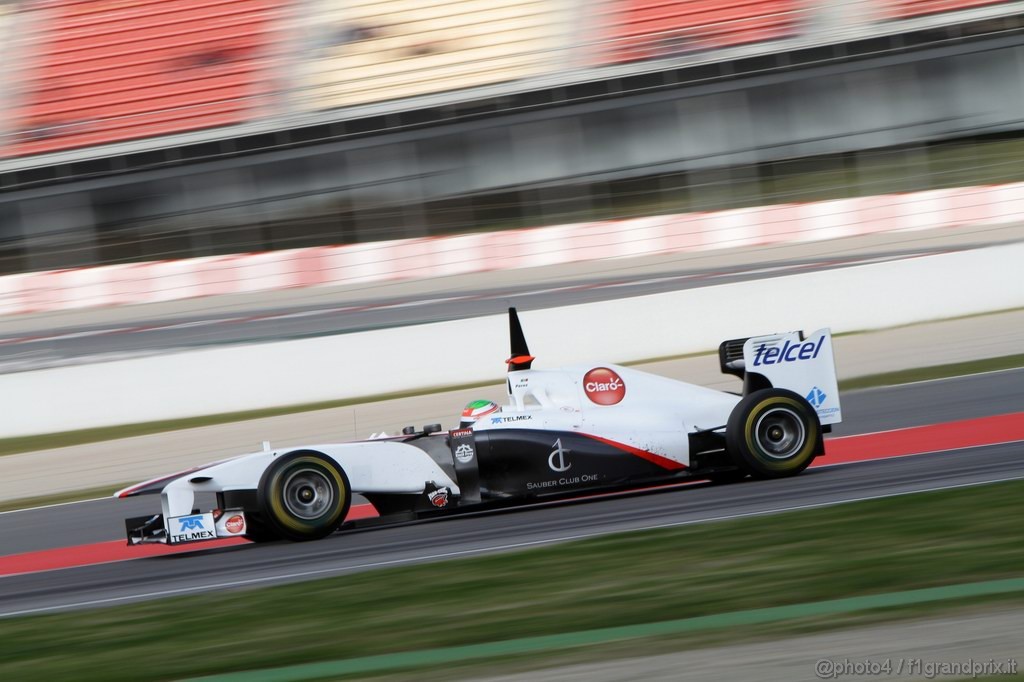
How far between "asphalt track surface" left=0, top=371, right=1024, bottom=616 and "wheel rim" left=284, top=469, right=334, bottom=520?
21 centimetres

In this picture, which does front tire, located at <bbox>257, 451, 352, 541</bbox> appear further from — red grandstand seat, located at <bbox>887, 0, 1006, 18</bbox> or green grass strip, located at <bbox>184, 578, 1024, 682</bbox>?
red grandstand seat, located at <bbox>887, 0, 1006, 18</bbox>

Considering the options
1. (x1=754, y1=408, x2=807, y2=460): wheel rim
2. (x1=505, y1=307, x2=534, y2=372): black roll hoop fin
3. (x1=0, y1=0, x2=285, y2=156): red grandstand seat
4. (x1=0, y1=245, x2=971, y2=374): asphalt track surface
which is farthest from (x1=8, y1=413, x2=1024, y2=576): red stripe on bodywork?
(x1=0, y1=0, x2=285, y2=156): red grandstand seat

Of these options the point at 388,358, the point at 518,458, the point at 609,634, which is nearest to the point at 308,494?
the point at 518,458

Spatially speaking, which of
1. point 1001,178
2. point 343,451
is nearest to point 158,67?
point 1001,178

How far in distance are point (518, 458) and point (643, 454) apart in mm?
769

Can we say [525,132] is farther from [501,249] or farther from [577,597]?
[577,597]

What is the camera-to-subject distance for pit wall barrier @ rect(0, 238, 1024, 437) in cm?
1382

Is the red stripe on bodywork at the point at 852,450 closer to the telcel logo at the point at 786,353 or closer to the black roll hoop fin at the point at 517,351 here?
the black roll hoop fin at the point at 517,351

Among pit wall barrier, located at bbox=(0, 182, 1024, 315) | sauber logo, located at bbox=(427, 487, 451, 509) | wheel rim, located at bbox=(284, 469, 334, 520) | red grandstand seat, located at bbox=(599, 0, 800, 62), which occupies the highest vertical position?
red grandstand seat, located at bbox=(599, 0, 800, 62)

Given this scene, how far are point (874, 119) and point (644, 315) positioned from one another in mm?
10416

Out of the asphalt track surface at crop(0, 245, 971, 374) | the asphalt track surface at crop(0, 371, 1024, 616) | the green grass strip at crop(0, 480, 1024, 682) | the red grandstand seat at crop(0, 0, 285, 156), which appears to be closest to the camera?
the green grass strip at crop(0, 480, 1024, 682)

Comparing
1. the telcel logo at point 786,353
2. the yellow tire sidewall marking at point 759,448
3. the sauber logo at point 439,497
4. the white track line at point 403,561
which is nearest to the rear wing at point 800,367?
the telcel logo at point 786,353

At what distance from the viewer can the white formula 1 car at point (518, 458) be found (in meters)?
7.12

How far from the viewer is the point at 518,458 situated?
727 cm
